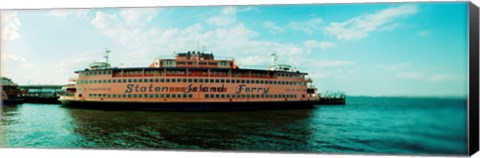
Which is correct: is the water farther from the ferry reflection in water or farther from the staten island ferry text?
A: the staten island ferry text

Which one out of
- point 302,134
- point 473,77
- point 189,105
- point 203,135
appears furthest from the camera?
point 189,105

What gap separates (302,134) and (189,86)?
5.34 metres

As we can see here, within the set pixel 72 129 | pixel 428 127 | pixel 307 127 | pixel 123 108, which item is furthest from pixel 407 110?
pixel 123 108

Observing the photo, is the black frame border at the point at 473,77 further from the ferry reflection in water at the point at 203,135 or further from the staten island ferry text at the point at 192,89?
the staten island ferry text at the point at 192,89

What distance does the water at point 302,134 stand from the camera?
234 inches

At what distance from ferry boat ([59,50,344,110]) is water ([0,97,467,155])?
2.50 metres

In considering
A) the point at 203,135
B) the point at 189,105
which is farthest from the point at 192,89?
the point at 203,135

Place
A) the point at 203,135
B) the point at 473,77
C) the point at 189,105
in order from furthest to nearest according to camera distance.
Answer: the point at 189,105
the point at 203,135
the point at 473,77

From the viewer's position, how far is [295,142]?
732 centimetres

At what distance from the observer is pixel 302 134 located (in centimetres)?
800

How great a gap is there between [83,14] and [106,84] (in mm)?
6222

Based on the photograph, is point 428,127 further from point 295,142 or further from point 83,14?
point 83,14

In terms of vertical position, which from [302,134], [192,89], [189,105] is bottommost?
[302,134]

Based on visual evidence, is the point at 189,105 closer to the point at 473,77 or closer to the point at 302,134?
the point at 302,134
